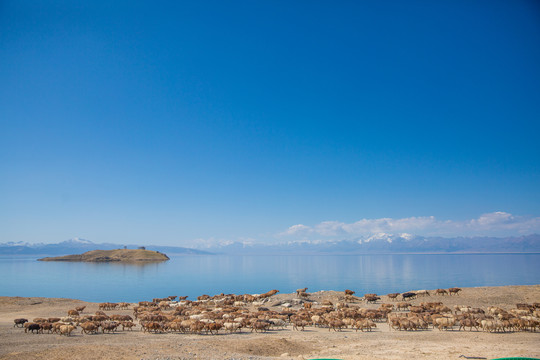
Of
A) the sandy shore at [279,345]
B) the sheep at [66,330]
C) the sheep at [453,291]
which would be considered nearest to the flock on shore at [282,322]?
the sheep at [66,330]

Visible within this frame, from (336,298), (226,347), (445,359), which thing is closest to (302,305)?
(336,298)

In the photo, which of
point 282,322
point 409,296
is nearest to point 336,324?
point 282,322

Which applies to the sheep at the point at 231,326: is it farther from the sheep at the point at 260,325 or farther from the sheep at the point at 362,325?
the sheep at the point at 362,325

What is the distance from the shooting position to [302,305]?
37.8m

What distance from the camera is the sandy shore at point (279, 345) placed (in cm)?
1602

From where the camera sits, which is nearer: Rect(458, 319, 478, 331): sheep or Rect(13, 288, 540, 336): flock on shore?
Rect(13, 288, 540, 336): flock on shore

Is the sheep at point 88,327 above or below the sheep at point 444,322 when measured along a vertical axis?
above

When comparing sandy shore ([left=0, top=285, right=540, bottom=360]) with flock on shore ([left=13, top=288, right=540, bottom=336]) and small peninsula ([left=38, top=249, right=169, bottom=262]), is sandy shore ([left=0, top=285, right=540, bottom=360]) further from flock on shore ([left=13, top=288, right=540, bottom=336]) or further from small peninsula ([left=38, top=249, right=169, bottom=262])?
small peninsula ([left=38, top=249, right=169, bottom=262])

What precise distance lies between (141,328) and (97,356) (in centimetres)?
984

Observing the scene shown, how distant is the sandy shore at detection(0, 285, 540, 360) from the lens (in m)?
16.0

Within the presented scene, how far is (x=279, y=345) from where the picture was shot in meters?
19.2

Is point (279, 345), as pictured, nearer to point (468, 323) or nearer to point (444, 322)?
point (444, 322)

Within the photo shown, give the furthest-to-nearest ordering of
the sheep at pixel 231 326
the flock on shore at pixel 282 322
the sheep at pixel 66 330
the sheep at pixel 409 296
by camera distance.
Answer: the sheep at pixel 409 296, the sheep at pixel 231 326, the flock on shore at pixel 282 322, the sheep at pixel 66 330

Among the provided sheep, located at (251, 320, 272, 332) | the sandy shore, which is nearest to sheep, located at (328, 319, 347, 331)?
the sandy shore
